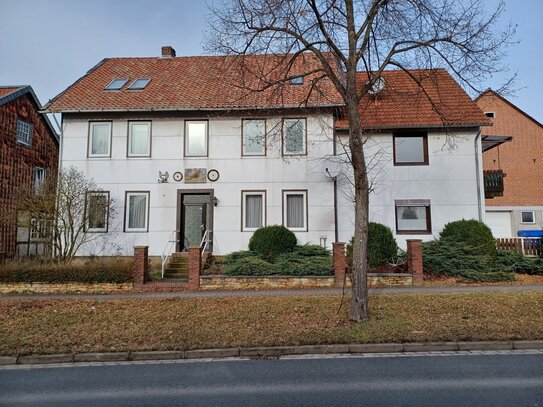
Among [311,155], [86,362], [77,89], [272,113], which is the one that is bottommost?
[86,362]

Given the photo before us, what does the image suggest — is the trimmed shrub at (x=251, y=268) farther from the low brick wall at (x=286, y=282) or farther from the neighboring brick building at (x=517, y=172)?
the neighboring brick building at (x=517, y=172)

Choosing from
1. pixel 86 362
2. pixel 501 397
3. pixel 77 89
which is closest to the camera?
pixel 501 397

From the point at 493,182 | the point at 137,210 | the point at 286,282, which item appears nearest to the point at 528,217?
the point at 493,182

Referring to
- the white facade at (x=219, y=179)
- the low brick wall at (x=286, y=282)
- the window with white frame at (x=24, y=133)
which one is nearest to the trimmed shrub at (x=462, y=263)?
the low brick wall at (x=286, y=282)

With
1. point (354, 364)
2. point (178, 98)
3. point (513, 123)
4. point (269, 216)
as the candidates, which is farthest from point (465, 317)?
point (513, 123)

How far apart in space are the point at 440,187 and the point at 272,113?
769cm

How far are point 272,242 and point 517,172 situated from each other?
22.7 meters

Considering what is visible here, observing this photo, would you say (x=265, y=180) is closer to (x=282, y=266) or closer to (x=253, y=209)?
(x=253, y=209)

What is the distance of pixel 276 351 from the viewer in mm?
7027

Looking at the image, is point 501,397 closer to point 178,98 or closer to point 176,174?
point 176,174

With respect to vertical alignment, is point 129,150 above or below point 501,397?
above

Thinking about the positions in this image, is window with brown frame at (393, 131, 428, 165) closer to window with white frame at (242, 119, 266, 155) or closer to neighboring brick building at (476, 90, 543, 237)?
window with white frame at (242, 119, 266, 155)

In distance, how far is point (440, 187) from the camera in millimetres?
17891

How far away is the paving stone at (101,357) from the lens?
687cm
